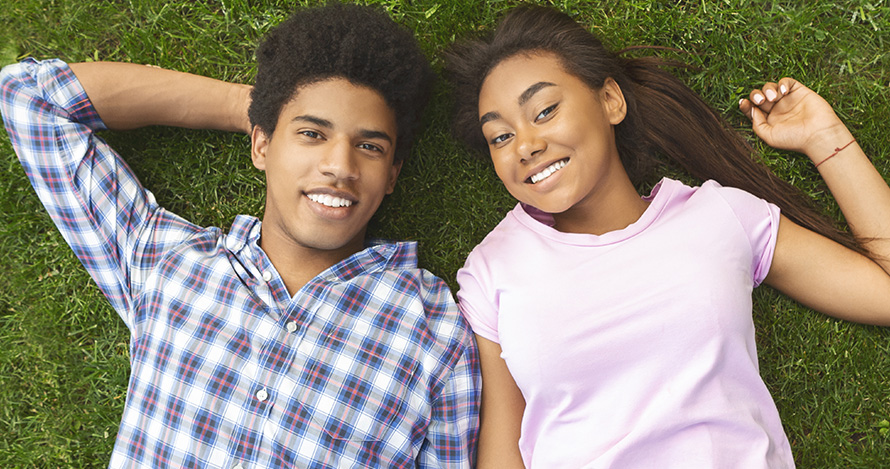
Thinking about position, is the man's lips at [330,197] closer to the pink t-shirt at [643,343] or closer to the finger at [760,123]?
the pink t-shirt at [643,343]

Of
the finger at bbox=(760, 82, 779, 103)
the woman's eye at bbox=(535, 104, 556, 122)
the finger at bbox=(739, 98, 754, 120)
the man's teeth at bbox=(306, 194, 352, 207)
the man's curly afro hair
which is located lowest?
the finger at bbox=(739, 98, 754, 120)

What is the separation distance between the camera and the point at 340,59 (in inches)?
93.4

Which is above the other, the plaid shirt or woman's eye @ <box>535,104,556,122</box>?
woman's eye @ <box>535,104,556,122</box>

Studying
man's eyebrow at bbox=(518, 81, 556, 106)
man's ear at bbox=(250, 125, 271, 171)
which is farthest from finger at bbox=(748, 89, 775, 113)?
man's ear at bbox=(250, 125, 271, 171)

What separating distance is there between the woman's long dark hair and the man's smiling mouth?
0.43 m

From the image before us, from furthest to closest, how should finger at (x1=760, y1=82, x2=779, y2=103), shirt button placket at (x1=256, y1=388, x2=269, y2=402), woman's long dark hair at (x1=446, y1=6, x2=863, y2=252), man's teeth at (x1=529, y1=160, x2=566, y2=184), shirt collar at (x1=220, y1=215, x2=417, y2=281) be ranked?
finger at (x1=760, y1=82, x2=779, y2=103)
woman's long dark hair at (x1=446, y1=6, x2=863, y2=252)
shirt collar at (x1=220, y1=215, x2=417, y2=281)
man's teeth at (x1=529, y1=160, x2=566, y2=184)
shirt button placket at (x1=256, y1=388, x2=269, y2=402)

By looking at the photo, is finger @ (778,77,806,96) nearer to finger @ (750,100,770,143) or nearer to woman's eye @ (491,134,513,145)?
finger @ (750,100,770,143)

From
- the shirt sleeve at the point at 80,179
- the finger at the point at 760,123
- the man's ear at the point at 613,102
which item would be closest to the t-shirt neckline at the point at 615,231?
the man's ear at the point at 613,102

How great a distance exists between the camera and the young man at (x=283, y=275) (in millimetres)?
2301

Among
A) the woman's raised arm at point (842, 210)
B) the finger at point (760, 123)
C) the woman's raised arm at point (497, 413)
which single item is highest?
the finger at point (760, 123)

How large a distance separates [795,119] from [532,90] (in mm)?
A: 1366

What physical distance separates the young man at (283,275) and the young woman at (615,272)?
25 cm

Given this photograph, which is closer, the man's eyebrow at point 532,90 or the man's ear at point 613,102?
the man's eyebrow at point 532,90

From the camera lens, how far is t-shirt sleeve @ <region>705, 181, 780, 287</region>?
2457mm
